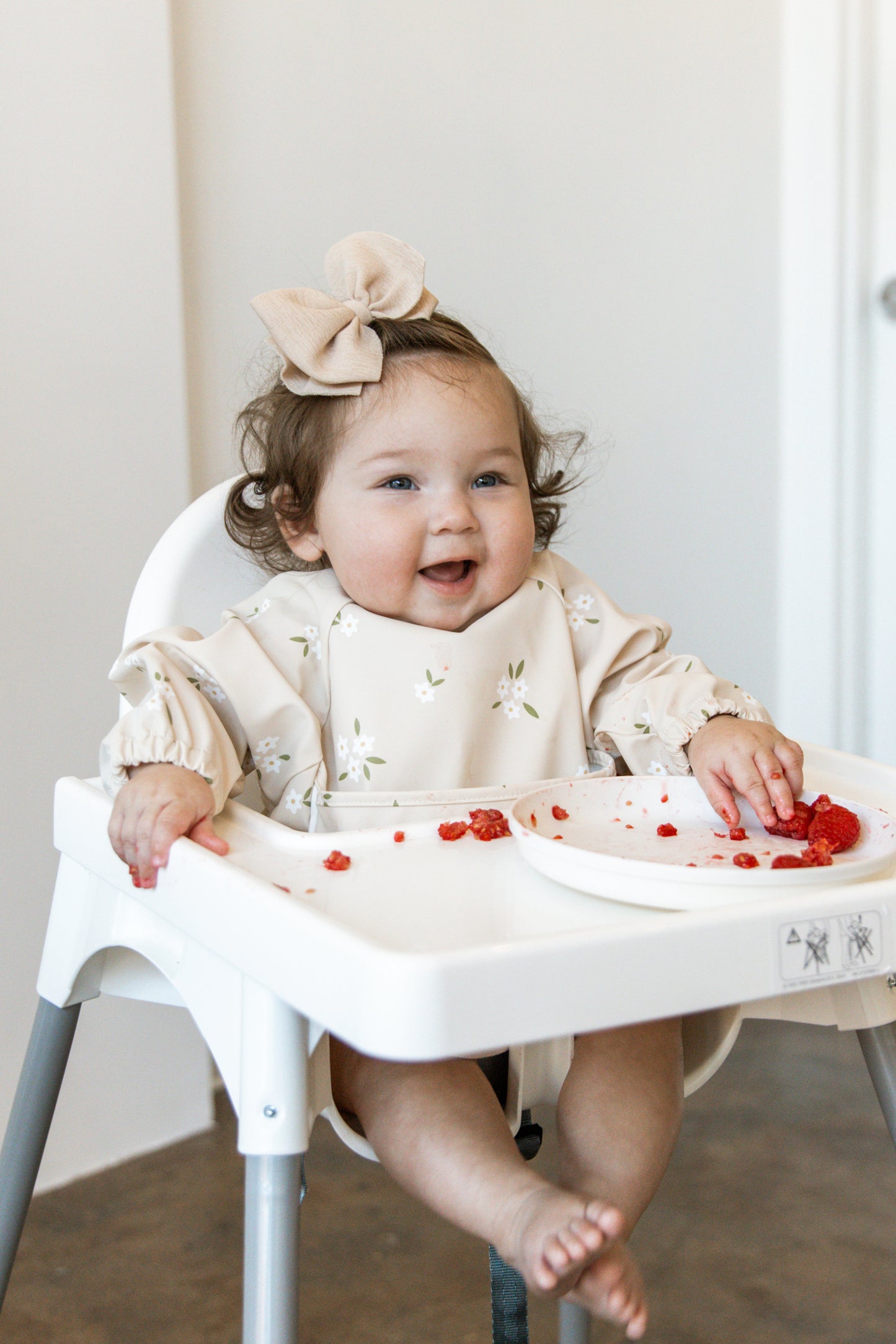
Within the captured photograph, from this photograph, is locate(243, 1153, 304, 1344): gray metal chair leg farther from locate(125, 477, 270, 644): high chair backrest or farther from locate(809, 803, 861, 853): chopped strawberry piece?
locate(125, 477, 270, 644): high chair backrest

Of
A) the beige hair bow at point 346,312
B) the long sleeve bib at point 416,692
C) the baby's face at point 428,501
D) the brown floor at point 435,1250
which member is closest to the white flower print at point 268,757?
the long sleeve bib at point 416,692

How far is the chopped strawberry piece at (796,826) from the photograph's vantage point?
640 mm

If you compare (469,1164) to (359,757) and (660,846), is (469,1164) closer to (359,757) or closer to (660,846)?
(660,846)

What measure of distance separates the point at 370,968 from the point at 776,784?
1.08ft

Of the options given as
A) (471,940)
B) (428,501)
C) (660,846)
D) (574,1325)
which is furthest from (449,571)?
(574,1325)

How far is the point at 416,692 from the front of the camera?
0.80 metres

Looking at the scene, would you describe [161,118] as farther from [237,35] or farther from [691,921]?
[691,921]

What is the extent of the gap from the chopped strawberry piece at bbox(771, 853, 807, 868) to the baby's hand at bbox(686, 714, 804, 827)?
0.31 ft

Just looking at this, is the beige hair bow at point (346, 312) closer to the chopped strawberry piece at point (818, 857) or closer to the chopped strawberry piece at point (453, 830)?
the chopped strawberry piece at point (453, 830)

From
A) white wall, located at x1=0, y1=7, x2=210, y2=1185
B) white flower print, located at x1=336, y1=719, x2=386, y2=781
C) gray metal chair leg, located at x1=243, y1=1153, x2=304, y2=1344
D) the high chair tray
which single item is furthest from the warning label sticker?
white wall, located at x1=0, y1=7, x2=210, y2=1185

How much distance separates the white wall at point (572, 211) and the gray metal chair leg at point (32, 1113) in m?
0.63

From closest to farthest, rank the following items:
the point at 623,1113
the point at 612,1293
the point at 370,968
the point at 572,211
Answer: the point at 370,968, the point at 612,1293, the point at 623,1113, the point at 572,211

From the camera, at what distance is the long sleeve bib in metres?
0.75

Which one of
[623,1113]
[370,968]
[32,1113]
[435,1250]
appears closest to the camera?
[370,968]
